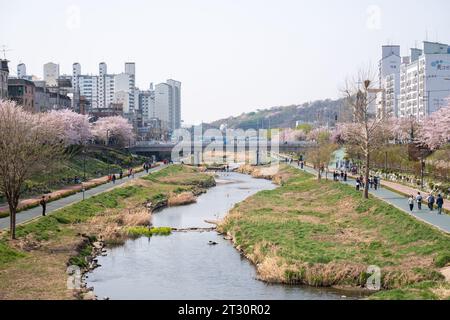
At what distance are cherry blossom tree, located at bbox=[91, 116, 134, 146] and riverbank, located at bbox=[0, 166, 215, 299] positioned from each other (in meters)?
53.6

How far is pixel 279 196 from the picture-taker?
226 feet

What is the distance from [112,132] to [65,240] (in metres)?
85.0

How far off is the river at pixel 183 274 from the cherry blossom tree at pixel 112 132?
2942 inches

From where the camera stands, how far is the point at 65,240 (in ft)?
132

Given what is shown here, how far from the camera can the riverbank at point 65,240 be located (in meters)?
29.1

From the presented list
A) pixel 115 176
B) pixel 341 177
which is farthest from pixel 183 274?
pixel 115 176

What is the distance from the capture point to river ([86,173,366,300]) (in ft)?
98.5

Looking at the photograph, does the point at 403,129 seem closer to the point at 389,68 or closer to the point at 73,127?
the point at 73,127

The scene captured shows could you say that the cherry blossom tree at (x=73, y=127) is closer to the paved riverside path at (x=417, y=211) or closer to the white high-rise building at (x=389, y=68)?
the paved riverside path at (x=417, y=211)

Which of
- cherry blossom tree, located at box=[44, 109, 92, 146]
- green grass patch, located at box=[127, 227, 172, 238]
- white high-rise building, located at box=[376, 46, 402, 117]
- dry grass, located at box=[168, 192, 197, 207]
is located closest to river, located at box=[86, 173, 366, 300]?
green grass patch, located at box=[127, 227, 172, 238]

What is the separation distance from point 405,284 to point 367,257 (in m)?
4.56

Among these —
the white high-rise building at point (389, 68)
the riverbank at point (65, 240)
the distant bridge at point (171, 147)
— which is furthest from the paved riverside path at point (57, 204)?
the white high-rise building at point (389, 68)

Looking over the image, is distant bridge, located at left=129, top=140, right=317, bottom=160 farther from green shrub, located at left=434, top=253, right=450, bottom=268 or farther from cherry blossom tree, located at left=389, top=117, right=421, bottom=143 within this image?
green shrub, located at left=434, top=253, right=450, bottom=268
